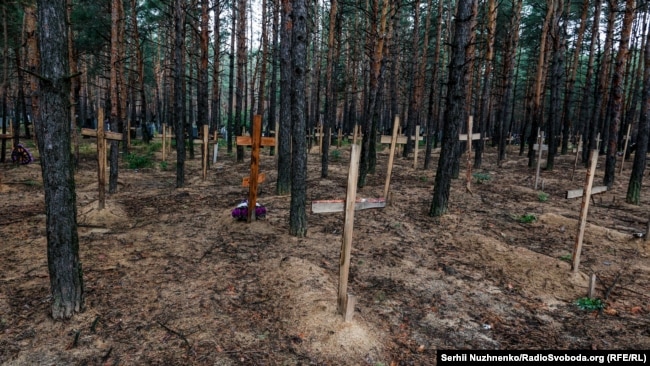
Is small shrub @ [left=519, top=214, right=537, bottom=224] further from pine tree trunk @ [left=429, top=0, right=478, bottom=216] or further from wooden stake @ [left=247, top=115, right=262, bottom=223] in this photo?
wooden stake @ [left=247, top=115, right=262, bottom=223]

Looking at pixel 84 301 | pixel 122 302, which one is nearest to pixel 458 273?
pixel 122 302

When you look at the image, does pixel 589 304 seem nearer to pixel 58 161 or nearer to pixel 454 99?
pixel 454 99

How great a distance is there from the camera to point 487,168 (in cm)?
1639

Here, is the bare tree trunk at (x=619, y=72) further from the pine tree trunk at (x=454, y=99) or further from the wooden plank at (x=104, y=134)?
the wooden plank at (x=104, y=134)

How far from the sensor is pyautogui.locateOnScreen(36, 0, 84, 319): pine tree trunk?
3.33 m

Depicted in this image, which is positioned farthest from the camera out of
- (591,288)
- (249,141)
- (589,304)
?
(249,141)

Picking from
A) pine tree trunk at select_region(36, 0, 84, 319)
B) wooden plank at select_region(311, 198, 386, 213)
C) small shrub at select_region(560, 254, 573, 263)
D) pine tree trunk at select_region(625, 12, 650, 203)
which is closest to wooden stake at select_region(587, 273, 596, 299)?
small shrub at select_region(560, 254, 573, 263)

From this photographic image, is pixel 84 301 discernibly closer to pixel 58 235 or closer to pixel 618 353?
pixel 58 235

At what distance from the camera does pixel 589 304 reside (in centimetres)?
459

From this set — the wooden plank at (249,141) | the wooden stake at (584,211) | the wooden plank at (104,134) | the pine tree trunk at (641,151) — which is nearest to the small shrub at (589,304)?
the wooden stake at (584,211)

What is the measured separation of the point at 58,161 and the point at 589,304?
21.5ft

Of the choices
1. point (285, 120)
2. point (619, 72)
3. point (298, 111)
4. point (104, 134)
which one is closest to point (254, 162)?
point (298, 111)

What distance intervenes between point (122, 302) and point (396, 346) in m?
3.25

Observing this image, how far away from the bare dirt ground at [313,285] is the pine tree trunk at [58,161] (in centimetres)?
38
